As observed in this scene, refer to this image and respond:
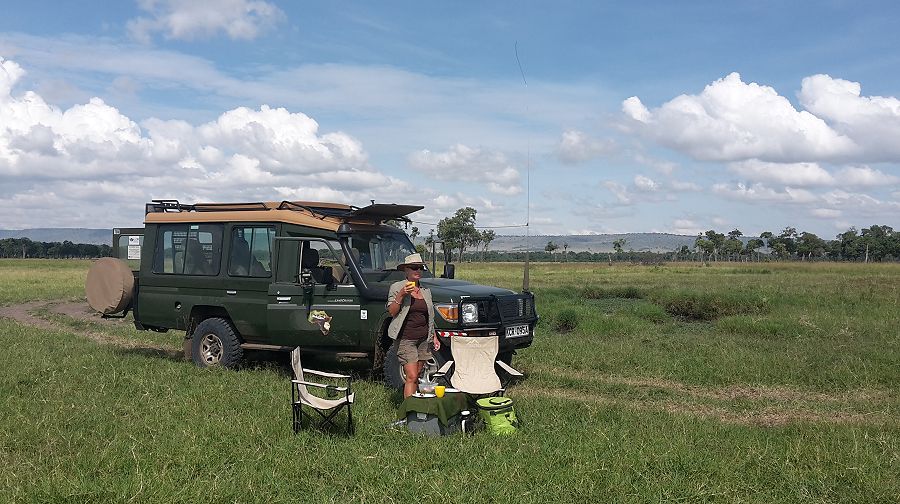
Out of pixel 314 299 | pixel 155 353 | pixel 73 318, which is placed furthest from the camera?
pixel 73 318

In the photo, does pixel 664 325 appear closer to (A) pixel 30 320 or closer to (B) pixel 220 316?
(B) pixel 220 316

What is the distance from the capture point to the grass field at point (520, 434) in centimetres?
546

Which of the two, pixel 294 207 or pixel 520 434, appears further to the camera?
pixel 294 207

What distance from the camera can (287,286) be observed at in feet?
33.4

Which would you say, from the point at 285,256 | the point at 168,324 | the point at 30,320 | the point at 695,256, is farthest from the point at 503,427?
the point at 695,256

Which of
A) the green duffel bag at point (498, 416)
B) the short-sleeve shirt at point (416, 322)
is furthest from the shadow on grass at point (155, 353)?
the green duffel bag at point (498, 416)

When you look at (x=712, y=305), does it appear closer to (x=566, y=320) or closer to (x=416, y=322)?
(x=566, y=320)

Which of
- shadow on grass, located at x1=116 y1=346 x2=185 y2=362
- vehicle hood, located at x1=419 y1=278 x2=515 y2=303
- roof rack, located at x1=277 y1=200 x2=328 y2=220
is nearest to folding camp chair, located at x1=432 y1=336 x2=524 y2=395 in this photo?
vehicle hood, located at x1=419 y1=278 x2=515 y2=303

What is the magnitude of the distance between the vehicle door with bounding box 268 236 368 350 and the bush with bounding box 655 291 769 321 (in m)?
12.8

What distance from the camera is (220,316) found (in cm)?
1120

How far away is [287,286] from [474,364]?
318 cm

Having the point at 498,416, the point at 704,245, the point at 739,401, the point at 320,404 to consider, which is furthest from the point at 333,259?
the point at 704,245

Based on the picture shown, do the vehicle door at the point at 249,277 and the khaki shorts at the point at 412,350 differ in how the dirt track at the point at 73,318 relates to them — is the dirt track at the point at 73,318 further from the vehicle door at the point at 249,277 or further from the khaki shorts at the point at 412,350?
the khaki shorts at the point at 412,350

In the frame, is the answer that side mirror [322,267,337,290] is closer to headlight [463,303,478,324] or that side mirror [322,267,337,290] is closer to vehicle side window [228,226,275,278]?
vehicle side window [228,226,275,278]
